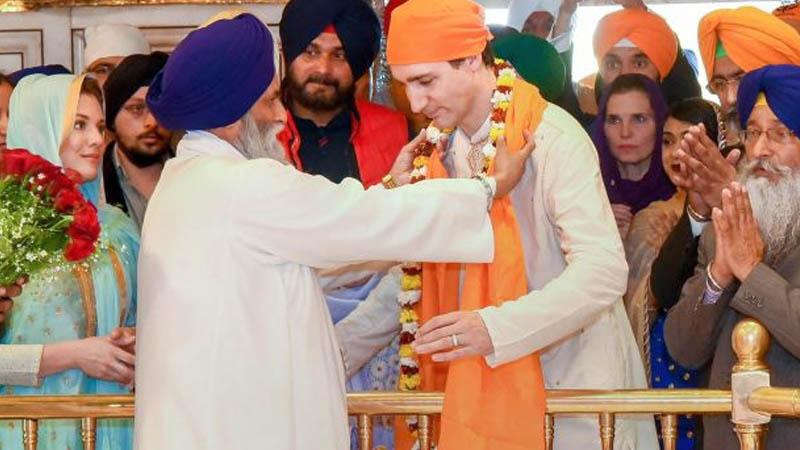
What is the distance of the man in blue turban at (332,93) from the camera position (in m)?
6.25

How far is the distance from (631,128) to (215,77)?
2383 millimetres

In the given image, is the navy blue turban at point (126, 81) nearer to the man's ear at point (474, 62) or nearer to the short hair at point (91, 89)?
the short hair at point (91, 89)

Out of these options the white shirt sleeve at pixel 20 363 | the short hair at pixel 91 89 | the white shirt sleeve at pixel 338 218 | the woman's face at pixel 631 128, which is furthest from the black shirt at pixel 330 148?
the white shirt sleeve at pixel 338 218

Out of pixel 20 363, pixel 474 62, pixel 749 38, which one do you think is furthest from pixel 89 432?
pixel 749 38

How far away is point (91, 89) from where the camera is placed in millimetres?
5688

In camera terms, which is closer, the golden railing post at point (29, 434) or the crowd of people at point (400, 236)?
the crowd of people at point (400, 236)

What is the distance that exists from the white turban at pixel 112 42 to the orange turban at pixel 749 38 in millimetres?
2231

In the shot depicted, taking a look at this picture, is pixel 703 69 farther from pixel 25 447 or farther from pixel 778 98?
pixel 25 447

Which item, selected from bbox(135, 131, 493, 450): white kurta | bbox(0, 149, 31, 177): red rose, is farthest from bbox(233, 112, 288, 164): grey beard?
bbox(0, 149, 31, 177): red rose

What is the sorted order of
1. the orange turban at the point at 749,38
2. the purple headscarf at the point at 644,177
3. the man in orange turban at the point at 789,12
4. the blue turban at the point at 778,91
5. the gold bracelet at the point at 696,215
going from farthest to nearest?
the man in orange turban at the point at 789,12 → the purple headscarf at the point at 644,177 → the orange turban at the point at 749,38 → the gold bracelet at the point at 696,215 → the blue turban at the point at 778,91

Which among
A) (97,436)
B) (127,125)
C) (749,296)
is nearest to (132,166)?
(127,125)

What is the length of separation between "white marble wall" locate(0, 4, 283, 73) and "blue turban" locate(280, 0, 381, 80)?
3.99 ft

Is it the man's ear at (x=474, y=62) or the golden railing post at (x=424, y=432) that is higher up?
the man's ear at (x=474, y=62)

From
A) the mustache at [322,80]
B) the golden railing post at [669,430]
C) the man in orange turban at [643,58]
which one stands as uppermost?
the man in orange turban at [643,58]
